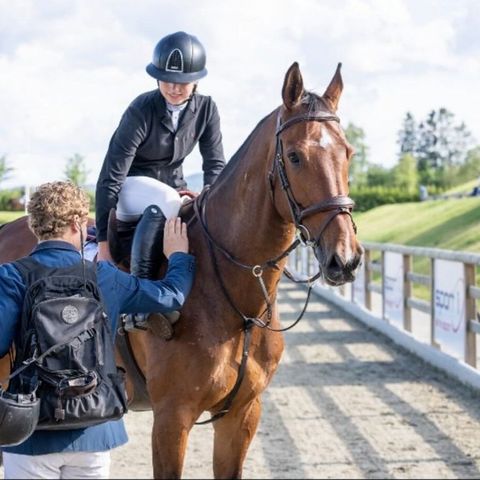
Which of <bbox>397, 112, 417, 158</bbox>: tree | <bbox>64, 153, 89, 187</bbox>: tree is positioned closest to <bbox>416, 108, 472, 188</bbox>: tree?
<bbox>397, 112, 417, 158</bbox>: tree

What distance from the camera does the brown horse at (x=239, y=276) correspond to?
387cm

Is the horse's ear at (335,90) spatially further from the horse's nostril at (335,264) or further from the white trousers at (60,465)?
the white trousers at (60,465)

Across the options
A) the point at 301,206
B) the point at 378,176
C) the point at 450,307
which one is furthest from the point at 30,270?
the point at 378,176

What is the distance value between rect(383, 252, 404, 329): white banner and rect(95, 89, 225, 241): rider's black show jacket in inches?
334

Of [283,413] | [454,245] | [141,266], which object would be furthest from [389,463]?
[454,245]

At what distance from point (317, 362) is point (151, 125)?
7.29m

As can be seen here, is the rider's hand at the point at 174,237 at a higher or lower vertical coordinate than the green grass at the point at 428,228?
higher

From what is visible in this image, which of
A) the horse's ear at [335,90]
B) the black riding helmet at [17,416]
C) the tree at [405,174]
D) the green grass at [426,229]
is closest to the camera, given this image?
the black riding helmet at [17,416]

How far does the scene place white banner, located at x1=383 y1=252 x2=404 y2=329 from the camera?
13108mm

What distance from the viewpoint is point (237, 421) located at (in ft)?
14.8

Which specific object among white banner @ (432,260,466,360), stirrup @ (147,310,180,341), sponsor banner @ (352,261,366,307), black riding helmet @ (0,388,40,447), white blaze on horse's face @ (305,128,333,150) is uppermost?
white blaze on horse's face @ (305,128,333,150)

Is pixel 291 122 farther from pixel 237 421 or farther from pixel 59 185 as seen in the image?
pixel 237 421

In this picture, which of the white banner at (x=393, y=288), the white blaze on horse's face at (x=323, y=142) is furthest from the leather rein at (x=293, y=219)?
the white banner at (x=393, y=288)

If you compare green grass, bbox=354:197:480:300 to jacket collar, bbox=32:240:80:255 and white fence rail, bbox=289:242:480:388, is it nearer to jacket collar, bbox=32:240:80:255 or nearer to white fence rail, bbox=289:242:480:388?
white fence rail, bbox=289:242:480:388
